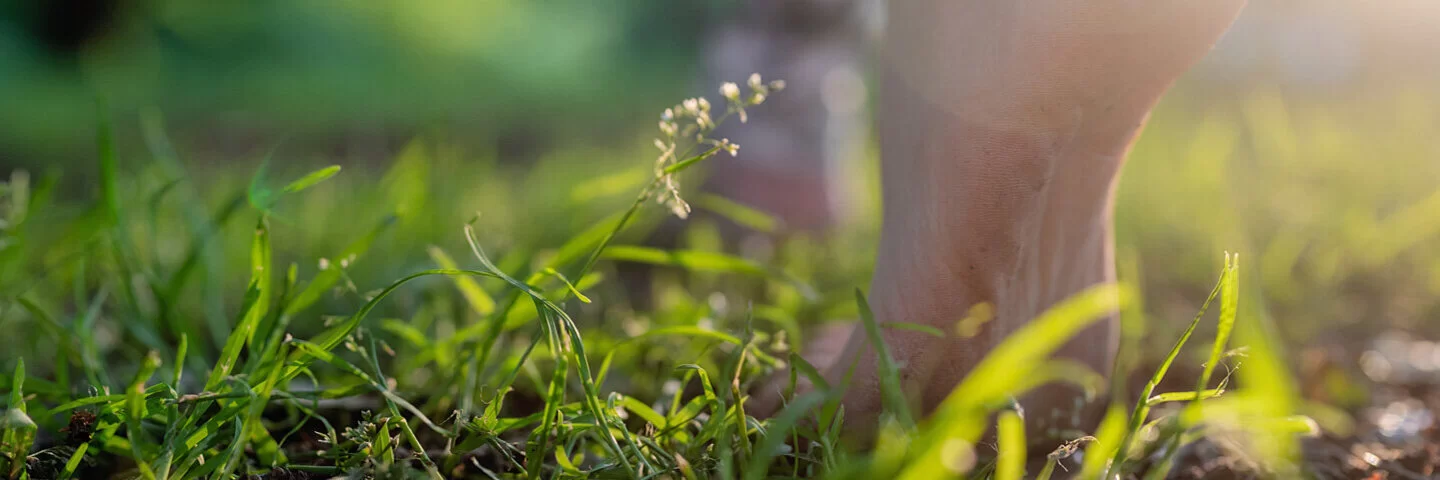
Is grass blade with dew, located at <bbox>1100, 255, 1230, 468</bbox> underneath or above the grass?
above

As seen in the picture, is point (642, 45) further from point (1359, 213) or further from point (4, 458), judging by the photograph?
point (4, 458)

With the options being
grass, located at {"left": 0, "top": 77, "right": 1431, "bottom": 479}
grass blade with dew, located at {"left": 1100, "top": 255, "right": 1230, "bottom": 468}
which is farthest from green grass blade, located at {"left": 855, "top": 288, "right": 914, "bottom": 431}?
grass blade with dew, located at {"left": 1100, "top": 255, "right": 1230, "bottom": 468}

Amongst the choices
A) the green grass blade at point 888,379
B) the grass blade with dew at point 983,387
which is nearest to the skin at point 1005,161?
the green grass blade at point 888,379

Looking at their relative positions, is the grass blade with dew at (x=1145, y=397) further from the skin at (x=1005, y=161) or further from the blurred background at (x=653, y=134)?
the skin at (x=1005, y=161)

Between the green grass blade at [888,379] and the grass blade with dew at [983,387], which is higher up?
the grass blade with dew at [983,387]

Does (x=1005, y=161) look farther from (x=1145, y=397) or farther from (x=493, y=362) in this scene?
(x=493, y=362)

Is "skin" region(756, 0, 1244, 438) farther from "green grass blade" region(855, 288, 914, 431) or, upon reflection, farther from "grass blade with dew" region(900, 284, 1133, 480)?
"grass blade with dew" region(900, 284, 1133, 480)
